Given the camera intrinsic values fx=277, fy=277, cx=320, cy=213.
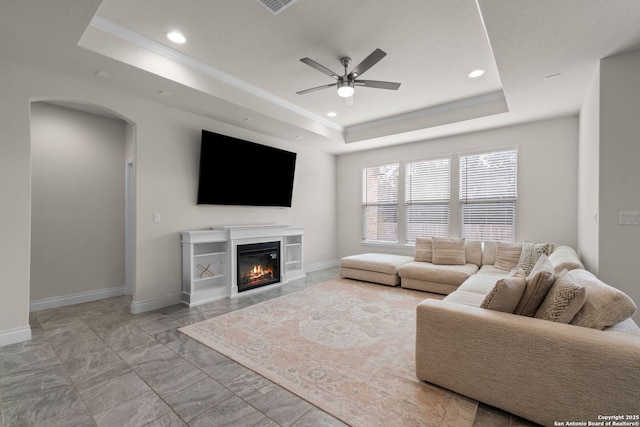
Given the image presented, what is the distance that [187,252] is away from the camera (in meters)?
3.95

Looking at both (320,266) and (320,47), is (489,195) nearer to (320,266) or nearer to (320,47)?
(320,266)

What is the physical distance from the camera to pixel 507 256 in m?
4.32

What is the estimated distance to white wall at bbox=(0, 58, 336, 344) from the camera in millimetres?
2691

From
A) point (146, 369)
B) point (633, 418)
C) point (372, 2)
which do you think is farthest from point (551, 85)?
point (146, 369)

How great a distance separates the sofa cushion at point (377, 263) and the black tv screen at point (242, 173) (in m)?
1.70

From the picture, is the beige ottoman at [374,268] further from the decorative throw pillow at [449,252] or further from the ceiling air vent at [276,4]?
the ceiling air vent at [276,4]

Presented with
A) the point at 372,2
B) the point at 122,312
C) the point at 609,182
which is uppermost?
the point at 372,2

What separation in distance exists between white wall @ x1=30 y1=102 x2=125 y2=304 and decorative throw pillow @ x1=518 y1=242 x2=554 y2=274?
6153 mm

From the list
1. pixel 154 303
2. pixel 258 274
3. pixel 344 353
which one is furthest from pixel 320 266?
pixel 344 353

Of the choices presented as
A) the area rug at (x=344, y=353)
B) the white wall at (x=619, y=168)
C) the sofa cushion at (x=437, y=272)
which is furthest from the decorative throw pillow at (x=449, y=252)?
the white wall at (x=619, y=168)

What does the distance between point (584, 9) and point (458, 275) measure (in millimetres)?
3251

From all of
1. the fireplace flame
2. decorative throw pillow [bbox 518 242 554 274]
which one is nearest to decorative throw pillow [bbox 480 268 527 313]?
decorative throw pillow [bbox 518 242 554 274]

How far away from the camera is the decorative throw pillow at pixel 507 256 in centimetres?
425

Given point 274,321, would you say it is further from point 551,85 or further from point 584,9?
point 551,85
